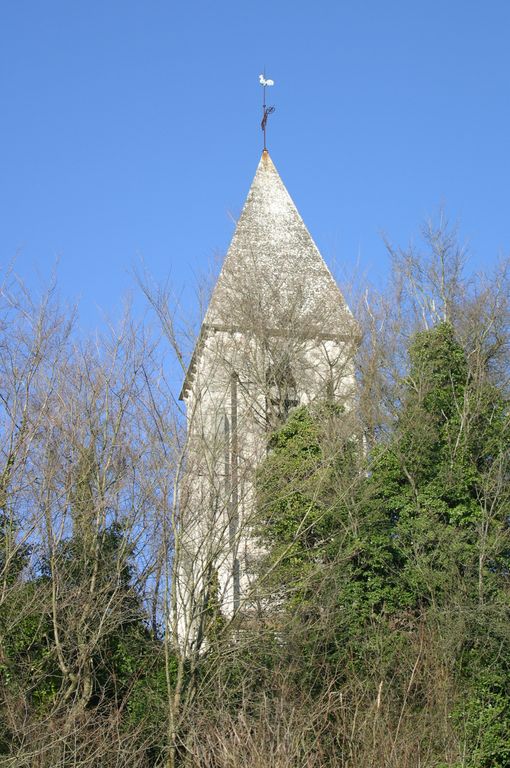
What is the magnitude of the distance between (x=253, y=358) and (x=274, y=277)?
3.00m

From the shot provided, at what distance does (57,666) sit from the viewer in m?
18.0

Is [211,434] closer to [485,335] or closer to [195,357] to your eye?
A: [195,357]

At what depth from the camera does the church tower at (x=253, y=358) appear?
766 inches

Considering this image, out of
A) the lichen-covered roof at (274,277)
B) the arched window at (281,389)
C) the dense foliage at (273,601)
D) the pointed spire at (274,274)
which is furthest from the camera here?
the pointed spire at (274,274)

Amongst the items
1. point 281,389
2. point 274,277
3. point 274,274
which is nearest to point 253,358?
point 281,389


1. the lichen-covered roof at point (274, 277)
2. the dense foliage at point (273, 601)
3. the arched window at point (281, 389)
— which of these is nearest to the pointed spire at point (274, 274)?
the lichen-covered roof at point (274, 277)

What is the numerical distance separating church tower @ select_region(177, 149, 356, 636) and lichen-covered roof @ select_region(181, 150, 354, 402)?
0.10 feet

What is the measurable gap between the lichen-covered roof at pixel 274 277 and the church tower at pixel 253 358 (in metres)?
0.03

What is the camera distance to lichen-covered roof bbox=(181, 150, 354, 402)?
29031 millimetres

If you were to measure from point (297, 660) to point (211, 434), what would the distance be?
4.25m

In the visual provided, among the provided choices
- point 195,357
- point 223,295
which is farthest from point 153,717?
point 223,295


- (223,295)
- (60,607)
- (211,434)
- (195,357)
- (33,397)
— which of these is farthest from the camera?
(223,295)

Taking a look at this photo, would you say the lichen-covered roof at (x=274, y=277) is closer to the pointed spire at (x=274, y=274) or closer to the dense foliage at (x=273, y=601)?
the pointed spire at (x=274, y=274)

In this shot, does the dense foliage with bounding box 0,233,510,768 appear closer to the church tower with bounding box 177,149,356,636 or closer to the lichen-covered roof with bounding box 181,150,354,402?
the church tower with bounding box 177,149,356,636
